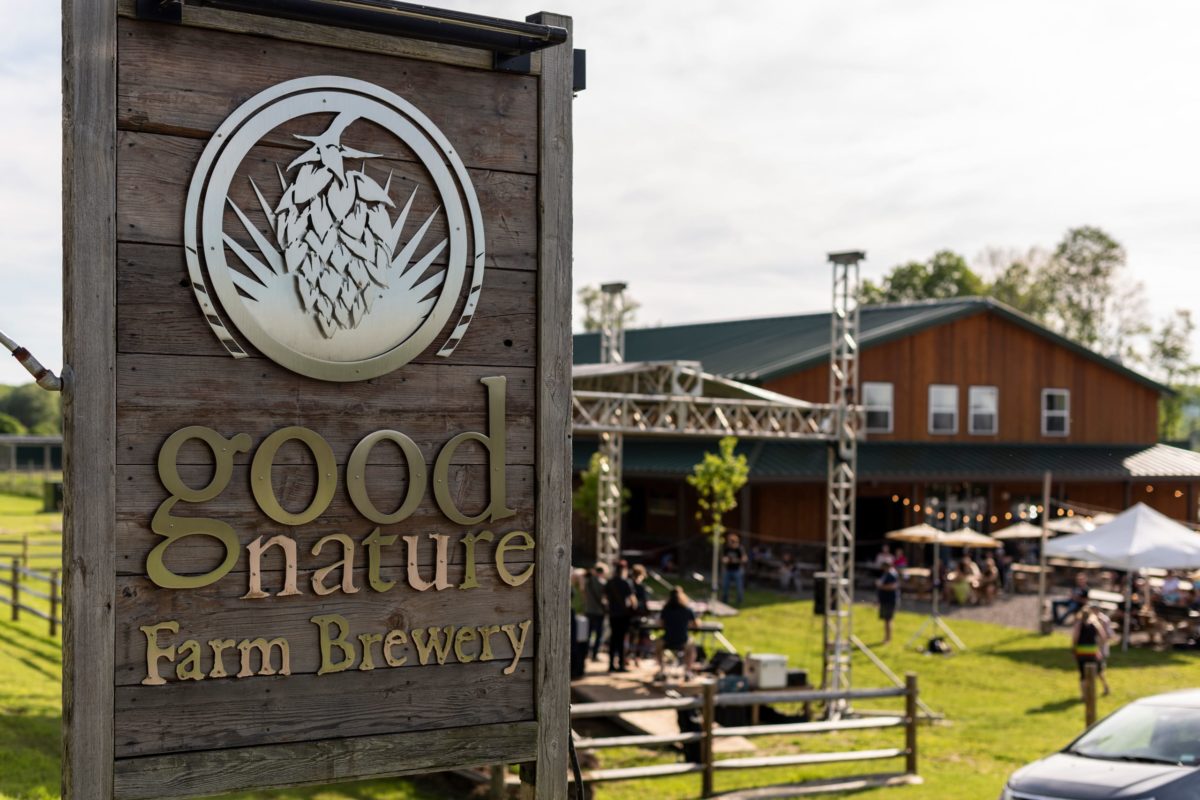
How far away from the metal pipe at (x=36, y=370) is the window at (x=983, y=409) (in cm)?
3807

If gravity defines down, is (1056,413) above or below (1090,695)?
above

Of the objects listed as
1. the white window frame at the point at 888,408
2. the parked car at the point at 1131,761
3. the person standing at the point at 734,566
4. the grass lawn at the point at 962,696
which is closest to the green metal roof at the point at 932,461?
the white window frame at the point at 888,408

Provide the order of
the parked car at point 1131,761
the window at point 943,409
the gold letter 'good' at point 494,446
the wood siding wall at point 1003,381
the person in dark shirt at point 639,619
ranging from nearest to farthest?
the gold letter 'good' at point 494,446 < the parked car at point 1131,761 < the person in dark shirt at point 639,619 < the wood siding wall at point 1003,381 < the window at point 943,409

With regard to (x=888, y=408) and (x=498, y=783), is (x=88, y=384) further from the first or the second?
(x=888, y=408)

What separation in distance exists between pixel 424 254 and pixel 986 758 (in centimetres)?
1317

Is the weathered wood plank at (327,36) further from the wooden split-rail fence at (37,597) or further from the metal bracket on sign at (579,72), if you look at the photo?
the wooden split-rail fence at (37,597)

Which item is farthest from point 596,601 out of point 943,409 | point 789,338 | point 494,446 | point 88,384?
point 789,338

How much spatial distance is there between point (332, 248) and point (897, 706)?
17.0 metres

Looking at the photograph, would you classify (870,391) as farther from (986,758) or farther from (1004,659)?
(986,758)

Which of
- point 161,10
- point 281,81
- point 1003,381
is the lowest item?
point 1003,381

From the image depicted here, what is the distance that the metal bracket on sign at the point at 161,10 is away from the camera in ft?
13.1

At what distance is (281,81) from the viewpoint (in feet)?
13.8

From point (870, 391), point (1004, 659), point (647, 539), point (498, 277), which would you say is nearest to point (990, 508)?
point (870, 391)

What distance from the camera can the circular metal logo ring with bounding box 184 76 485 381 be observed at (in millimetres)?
4086
